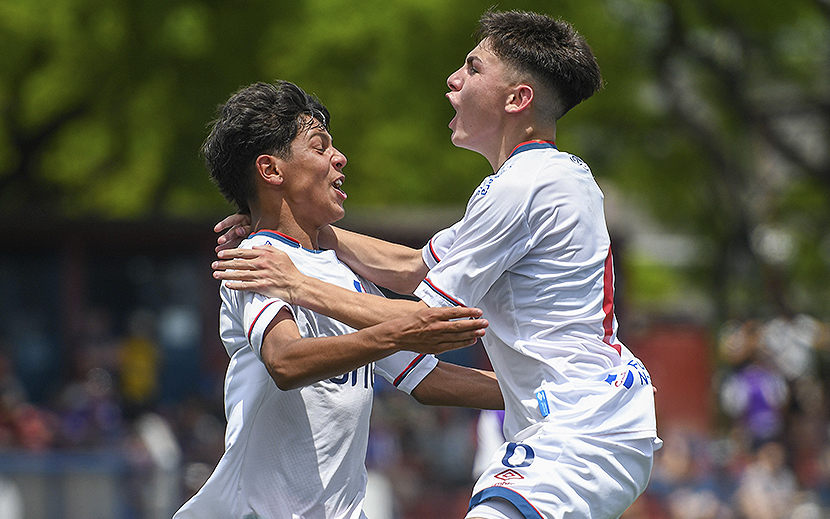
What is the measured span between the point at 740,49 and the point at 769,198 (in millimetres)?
3987

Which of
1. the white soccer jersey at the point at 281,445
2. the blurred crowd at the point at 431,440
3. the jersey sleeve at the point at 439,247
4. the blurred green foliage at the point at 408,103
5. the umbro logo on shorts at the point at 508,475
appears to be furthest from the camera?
the blurred green foliage at the point at 408,103

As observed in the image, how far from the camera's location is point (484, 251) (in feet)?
10.4

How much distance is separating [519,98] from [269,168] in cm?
86

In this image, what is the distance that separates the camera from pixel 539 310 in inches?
128

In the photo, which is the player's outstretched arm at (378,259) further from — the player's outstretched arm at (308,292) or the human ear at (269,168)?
the player's outstretched arm at (308,292)

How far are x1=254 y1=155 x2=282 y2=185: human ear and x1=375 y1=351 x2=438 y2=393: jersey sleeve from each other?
0.75 metres

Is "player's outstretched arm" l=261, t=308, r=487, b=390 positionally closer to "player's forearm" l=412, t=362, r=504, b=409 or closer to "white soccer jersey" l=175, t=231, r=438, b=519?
"white soccer jersey" l=175, t=231, r=438, b=519

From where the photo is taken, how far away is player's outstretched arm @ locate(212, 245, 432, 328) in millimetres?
3188

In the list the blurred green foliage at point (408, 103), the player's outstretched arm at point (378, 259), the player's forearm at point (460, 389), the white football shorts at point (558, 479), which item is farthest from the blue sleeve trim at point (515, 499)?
the blurred green foliage at point (408, 103)

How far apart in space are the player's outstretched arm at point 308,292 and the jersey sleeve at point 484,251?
0.32ft

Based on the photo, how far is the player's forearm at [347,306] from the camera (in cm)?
319

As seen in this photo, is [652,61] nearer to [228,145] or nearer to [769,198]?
[769,198]

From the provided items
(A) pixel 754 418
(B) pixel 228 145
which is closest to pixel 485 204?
(B) pixel 228 145

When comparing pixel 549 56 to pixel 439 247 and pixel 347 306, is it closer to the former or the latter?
pixel 439 247
